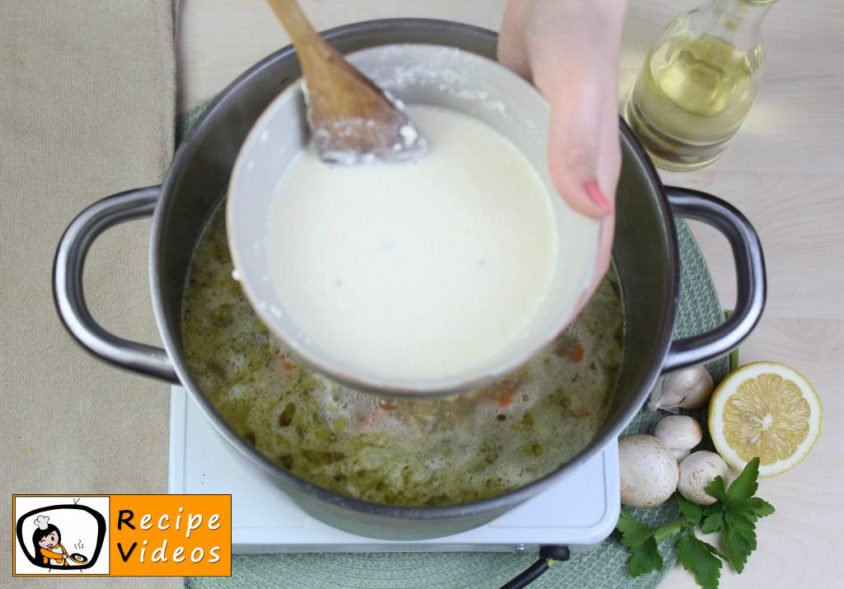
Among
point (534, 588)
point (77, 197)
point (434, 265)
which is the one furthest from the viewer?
point (77, 197)

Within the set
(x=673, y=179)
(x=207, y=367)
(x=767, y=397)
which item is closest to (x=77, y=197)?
(x=207, y=367)

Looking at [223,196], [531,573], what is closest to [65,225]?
[223,196]

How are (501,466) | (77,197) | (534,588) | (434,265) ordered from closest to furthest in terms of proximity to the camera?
(434,265), (501,466), (534,588), (77,197)

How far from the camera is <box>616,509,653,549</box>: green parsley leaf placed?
1.02m

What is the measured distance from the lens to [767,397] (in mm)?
1067

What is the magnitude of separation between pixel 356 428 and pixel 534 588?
349 mm

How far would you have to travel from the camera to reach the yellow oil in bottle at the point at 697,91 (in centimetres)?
111

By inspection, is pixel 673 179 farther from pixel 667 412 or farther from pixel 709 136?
pixel 667 412

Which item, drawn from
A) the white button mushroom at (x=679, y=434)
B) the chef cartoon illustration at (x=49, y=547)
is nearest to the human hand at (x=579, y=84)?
the white button mushroom at (x=679, y=434)

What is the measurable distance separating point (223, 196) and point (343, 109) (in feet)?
0.95

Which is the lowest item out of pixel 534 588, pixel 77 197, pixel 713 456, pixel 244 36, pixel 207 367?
pixel 534 588

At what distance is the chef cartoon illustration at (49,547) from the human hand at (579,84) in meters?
0.75

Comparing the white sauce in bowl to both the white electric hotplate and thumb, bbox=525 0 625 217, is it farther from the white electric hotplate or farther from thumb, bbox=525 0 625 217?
the white electric hotplate

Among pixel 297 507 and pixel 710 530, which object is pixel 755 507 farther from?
pixel 297 507
